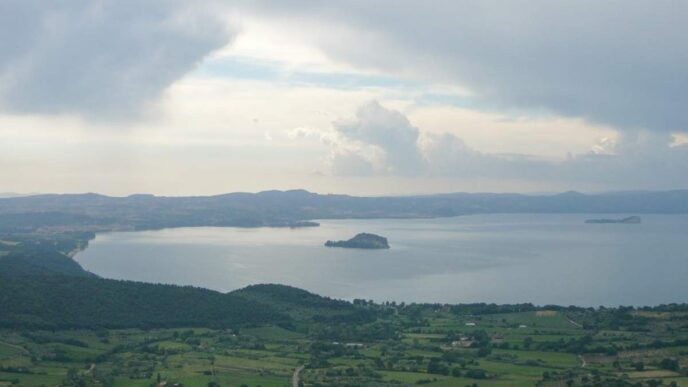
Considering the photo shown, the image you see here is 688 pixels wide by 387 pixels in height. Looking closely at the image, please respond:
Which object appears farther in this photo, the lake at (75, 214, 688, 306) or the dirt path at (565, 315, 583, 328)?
the lake at (75, 214, 688, 306)

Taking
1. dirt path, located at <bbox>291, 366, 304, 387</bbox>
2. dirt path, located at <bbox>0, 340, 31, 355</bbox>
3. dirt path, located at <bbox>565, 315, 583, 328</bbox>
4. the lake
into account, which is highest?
the lake

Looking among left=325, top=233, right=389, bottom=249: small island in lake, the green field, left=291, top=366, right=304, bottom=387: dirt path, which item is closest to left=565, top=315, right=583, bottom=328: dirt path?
the green field

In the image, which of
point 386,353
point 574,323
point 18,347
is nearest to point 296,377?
point 386,353

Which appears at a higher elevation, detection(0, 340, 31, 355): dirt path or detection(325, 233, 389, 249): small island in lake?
detection(325, 233, 389, 249): small island in lake

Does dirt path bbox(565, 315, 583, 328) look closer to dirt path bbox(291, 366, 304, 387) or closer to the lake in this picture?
the lake

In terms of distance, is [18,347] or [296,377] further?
[18,347]

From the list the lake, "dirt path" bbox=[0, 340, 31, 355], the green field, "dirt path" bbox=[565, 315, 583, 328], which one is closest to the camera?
the green field

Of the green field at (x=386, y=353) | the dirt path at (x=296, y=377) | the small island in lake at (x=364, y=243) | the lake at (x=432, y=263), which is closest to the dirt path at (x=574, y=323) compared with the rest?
the green field at (x=386, y=353)

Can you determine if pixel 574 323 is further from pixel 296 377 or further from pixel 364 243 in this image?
pixel 364 243

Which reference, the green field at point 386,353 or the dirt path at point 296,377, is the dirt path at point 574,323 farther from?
the dirt path at point 296,377
